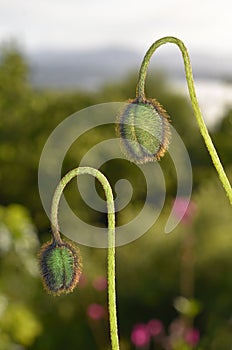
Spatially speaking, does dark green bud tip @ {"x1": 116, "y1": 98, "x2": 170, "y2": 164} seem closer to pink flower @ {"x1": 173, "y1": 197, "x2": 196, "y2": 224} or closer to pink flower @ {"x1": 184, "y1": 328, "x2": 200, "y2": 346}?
pink flower @ {"x1": 184, "y1": 328, "x2": 200, "y2": 346}

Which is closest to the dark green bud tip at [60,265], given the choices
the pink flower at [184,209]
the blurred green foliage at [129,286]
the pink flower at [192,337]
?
the pink flower at [192,337]

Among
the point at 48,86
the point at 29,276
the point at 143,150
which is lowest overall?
the point at 48,86

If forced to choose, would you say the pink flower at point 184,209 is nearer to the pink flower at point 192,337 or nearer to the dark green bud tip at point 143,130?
the pink flower at point 192,337

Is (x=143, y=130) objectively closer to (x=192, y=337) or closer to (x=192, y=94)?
(x=192, y=94)

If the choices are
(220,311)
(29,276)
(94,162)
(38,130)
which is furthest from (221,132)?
(220,311)

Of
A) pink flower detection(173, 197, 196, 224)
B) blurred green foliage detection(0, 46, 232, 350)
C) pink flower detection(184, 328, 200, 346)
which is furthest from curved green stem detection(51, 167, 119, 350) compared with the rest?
blurred green foliage detection(0, 46, 232, 350)

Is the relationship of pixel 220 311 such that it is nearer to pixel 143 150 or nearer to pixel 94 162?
pixel 143 150

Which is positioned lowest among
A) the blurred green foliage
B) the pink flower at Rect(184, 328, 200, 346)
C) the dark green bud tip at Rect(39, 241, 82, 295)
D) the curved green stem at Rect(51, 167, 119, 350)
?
the blurred green foliage
